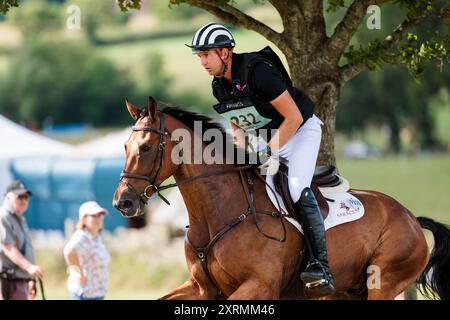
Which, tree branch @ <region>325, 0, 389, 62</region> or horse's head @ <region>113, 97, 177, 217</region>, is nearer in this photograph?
horse's head @ <region>113, 97, 177, 217</region>

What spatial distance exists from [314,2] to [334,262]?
2915 mm

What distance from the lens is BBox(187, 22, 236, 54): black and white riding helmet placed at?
6770 millimetres

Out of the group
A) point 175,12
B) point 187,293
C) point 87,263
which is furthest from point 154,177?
point 175,12

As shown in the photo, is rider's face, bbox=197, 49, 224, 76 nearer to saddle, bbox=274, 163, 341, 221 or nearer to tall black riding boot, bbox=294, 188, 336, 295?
saddle, bbox=274, 163, 341, 221

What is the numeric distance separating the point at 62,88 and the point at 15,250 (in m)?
83.2

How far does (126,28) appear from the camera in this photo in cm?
11250

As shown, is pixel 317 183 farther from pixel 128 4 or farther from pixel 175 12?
pixel 175 12

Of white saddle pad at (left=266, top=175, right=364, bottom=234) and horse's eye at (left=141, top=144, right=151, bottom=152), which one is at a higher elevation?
horse's eye at (left=141, top=144, right=151, bottom=152)

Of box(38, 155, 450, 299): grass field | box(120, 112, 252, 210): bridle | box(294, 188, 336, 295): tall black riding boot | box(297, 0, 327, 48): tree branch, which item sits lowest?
box(38, 155, 450, 299): grass field

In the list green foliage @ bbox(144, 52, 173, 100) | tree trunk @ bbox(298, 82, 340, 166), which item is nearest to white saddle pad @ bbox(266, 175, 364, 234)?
tree trunk @ bbox(298, 82, 340, 166)

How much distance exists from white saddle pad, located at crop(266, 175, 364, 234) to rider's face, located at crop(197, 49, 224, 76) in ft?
3.16

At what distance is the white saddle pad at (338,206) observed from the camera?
6.97 m

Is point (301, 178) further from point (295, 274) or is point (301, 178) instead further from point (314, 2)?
point (314, 2)
